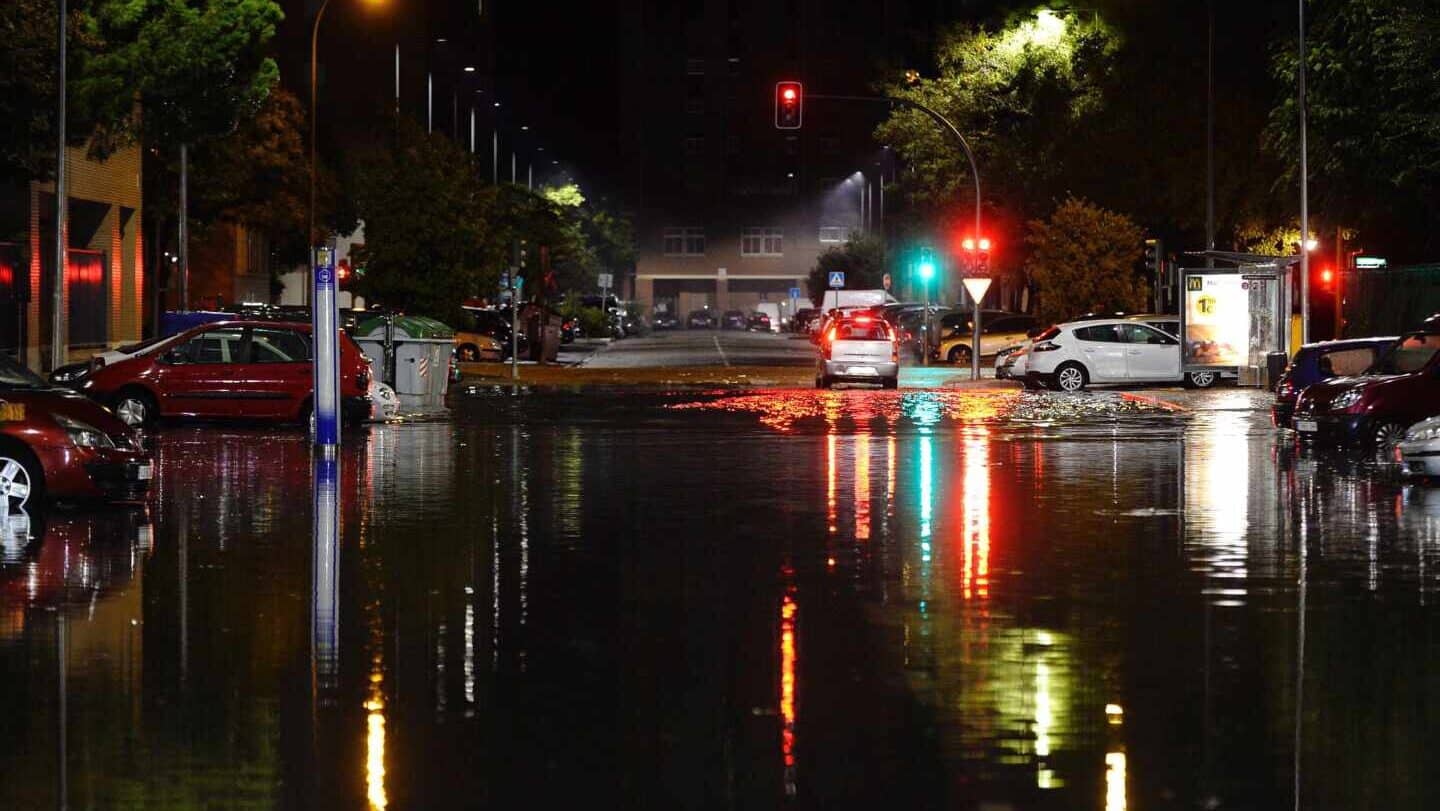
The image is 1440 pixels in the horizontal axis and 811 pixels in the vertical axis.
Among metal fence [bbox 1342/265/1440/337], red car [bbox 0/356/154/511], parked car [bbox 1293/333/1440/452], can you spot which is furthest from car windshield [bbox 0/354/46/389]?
metal fence [bbox 1342/265/1440/337]

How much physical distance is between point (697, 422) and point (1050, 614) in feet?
70.7

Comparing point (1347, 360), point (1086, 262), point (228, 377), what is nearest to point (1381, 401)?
point (1347, 360)

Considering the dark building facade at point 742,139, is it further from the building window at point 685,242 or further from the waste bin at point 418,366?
the waste bin at point 418,366

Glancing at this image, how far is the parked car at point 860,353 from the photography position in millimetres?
47188

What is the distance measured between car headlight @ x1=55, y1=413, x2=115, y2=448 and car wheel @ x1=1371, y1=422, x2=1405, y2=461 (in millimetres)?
14293

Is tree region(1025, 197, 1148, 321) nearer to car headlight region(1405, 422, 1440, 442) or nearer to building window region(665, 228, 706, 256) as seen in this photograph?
car headlight region(1405, 422, 1440, 442)

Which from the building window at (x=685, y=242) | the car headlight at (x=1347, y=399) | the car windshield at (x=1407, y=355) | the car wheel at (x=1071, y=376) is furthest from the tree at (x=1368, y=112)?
the building window at (x=685, y=242)

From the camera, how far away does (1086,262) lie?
2387 inches

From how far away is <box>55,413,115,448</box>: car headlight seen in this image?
62.4 feet

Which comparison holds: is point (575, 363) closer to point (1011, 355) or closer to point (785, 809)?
point (1011, 355)

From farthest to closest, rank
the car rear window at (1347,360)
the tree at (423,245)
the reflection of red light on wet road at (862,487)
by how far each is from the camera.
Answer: the tree at (423,245) → the car rear window at (1347,360) → the reflection of red light on wet road at (862,487)

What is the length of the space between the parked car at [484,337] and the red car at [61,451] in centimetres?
4382

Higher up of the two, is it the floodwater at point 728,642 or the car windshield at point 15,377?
the car windshield at point 15,377

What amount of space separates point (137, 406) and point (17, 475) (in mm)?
13307
